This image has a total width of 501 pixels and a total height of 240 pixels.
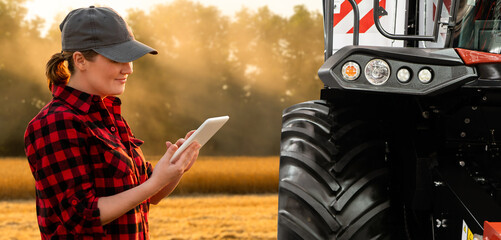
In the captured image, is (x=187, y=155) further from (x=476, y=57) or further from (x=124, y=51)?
(x=476, y=57)

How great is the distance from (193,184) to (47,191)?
585 cm

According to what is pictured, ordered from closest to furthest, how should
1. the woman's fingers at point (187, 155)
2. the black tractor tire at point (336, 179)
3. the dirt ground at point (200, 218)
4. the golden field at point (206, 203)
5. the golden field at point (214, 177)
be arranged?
the woman's fingers at point (187, 155), the black tractor tire at point (336, 179), the dirt ground at point (200, 218), the golden field at point (206, 203), the golden field at point (214, 177)

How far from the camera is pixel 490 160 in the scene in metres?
2.74

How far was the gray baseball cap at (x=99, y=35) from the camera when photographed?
1869mm

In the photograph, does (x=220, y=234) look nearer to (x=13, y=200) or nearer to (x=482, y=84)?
(x=13, y=200)

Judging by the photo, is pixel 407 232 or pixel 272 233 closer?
pixel 407 232

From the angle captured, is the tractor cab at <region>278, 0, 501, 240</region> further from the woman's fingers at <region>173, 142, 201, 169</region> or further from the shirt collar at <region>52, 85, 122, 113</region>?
the shirt collar at <region>52, 85, 122, 113</region>

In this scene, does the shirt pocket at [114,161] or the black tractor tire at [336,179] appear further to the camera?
the black tractor tire at [336,179]

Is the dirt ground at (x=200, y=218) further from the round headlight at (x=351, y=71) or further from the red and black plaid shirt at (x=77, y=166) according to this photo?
the red and black plaid shirt at (x=77, y=166)

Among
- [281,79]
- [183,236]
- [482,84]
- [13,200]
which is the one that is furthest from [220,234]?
[482,84]

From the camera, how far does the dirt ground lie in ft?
19.3

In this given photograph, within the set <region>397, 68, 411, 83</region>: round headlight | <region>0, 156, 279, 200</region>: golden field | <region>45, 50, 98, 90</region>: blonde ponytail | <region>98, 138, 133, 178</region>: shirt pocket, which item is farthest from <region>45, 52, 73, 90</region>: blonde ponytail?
<region>0, 156, 279, 200</region>: golden field

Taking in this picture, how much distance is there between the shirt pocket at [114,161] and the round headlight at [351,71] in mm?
926

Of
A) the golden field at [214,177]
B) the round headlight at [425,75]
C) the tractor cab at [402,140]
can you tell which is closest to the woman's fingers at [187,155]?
the tractor cab at [402,140]
